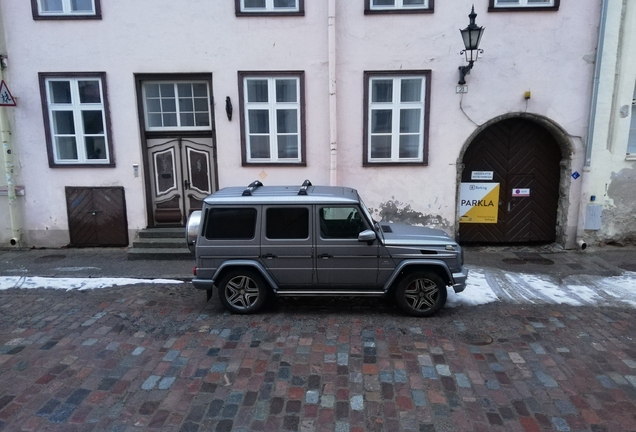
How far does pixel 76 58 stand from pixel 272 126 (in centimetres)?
429

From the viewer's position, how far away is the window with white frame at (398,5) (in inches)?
332

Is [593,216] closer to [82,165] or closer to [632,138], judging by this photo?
[632,138]

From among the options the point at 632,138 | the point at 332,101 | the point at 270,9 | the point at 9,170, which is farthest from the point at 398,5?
the point at 9,170

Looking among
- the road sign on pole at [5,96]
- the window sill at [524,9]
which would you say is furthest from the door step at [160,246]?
the window sill at [524,9]

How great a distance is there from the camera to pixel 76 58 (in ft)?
28.5

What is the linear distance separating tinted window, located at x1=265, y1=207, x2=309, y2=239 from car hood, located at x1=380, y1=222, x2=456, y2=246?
1075mm

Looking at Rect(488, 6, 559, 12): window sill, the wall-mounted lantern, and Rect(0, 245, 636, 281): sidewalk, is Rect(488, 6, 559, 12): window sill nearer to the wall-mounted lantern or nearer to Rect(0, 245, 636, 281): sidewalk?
the wall-mounted lantern

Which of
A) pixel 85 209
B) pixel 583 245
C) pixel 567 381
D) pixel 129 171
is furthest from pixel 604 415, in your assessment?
pixel 85 209

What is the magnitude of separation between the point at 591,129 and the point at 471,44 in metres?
3.21

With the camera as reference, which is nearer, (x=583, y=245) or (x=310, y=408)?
(x=310, y=408)

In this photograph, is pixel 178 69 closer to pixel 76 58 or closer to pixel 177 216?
pixel 76 58

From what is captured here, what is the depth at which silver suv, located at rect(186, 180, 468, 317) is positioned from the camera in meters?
5.31

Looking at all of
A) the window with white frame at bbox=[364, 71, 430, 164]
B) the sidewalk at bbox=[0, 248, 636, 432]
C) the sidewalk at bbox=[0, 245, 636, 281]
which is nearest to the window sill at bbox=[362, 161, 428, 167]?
the window with white frame at bbox=[364, 71, 430, 164]

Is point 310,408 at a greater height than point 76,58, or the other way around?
point 76,58
